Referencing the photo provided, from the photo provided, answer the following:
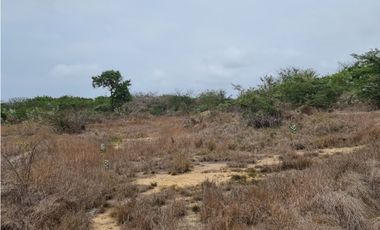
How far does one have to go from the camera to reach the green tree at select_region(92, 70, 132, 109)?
42.1 metres

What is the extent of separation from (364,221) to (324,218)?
504 millimetres

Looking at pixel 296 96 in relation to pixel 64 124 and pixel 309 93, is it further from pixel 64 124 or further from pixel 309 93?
pixel 64 124

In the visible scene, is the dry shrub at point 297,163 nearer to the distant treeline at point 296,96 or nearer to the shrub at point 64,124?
the distant treeline at point 296,96

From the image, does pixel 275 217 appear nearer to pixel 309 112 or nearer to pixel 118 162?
pixel 118 162

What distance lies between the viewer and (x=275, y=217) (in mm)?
6457

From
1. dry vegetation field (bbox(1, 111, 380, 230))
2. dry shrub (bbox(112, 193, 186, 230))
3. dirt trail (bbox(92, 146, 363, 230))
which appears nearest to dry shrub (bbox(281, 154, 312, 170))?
dry vegetation field (bbox(1, 111, 380, 230))

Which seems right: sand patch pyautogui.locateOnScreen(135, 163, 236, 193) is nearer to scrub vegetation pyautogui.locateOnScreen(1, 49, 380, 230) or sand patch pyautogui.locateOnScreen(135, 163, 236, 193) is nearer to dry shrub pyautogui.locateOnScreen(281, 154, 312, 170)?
scrub vegetation pyautogui.locateOnScreen(1, 49, 380, 230)

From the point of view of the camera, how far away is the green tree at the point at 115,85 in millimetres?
42094

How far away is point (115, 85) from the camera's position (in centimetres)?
4350

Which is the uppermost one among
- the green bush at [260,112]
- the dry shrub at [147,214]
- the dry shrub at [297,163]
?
the green bush at [260,112]

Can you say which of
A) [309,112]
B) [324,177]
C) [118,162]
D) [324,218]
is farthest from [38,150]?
[309,112]

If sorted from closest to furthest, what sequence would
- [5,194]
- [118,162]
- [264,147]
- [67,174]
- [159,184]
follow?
[5,194] < [67,174] < [159,184] < [118,162] < [264,147]

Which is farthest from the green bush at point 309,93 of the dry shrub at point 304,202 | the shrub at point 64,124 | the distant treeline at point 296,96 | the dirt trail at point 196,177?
the dry shrub at point 304,202

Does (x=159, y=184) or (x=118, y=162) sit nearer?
(x=159, y=184)
